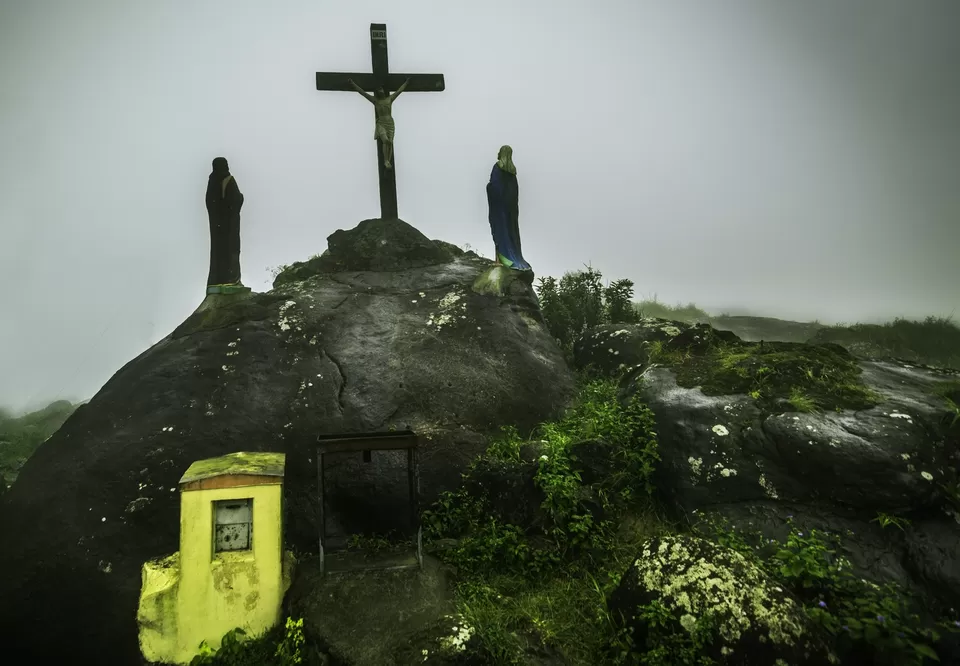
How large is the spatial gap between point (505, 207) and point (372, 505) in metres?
6.31

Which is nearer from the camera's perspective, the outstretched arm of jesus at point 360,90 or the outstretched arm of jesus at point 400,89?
the outstretched arm of jesus at point 360,90

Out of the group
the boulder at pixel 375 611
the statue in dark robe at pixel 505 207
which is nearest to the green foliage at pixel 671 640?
the boulder at pixel 375 611

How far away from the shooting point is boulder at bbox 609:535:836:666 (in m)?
4.47

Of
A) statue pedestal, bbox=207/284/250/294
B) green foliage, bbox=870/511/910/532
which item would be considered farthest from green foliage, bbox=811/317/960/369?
statue pedestal, bbox=207/284/250/294

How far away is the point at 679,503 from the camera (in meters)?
6.91

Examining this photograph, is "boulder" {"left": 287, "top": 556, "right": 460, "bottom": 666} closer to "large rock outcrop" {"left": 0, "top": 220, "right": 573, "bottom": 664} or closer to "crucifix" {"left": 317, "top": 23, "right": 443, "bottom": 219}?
"large rock outcrop" {"left": 0, "top": 220, "right": 573, "bottom": 664}

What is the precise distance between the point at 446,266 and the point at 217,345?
4474mm

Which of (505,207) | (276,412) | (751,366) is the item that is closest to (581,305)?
(505,207)

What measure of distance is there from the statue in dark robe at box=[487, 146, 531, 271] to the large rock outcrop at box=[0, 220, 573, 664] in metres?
0.65

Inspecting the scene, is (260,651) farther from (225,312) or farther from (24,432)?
(24,432)

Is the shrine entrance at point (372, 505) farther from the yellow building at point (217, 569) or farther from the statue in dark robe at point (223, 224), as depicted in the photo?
the statue in dark robe at point (223, 224)

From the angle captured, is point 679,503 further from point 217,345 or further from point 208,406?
point 217,345

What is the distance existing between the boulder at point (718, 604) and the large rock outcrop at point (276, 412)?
3.08 meters

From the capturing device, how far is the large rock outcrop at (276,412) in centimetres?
636
